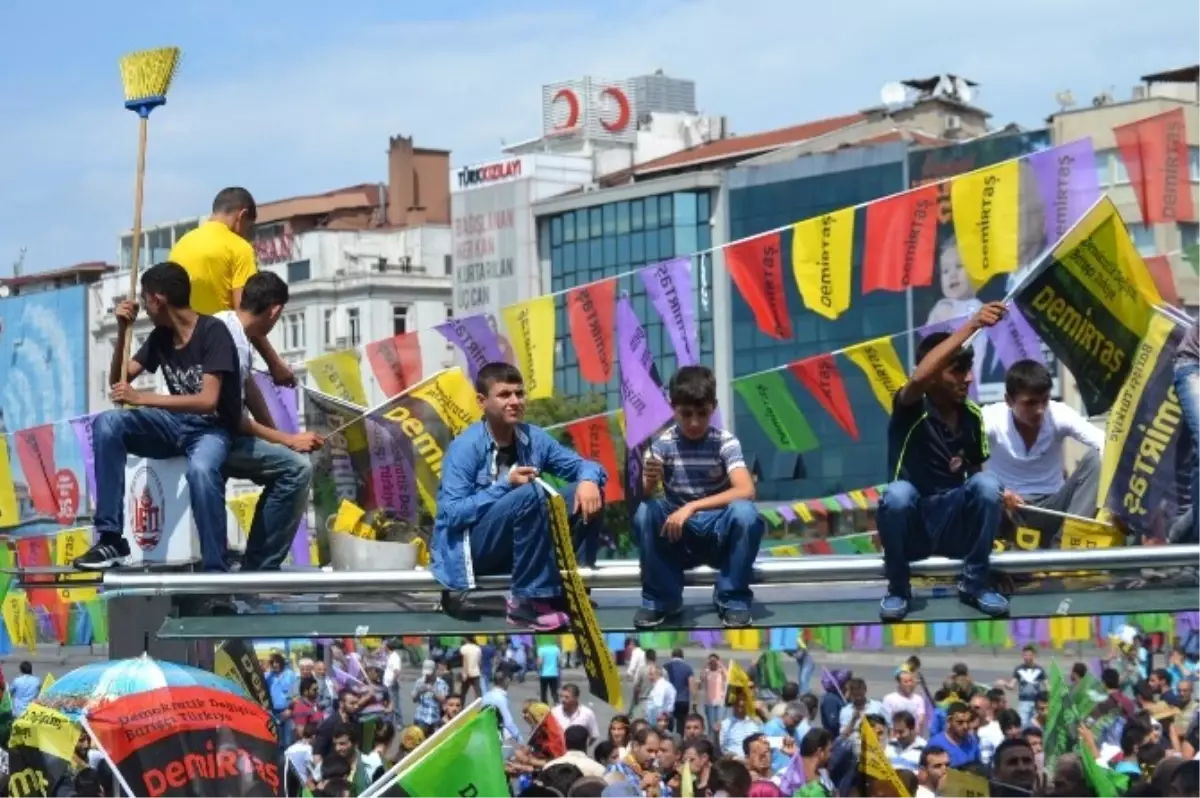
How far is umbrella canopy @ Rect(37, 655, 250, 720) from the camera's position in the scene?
8727 mm

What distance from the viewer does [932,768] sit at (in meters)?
12.7

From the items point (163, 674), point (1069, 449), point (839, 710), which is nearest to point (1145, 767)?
point (163, 674)

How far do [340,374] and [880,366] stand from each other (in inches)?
187

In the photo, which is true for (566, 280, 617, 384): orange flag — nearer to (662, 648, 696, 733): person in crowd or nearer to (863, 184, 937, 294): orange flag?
(863, 184, 937, 294): orange flag

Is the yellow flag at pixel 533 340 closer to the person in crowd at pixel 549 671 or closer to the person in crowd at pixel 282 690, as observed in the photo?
the person in crowd at pixel 282 690

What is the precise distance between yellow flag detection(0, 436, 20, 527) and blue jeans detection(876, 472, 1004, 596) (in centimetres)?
1432

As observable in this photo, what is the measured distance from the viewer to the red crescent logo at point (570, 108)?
96.2m

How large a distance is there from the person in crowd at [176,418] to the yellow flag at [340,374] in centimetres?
849

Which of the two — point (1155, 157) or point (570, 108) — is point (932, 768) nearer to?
point (1155, 157)

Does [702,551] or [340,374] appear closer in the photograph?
[702,551]

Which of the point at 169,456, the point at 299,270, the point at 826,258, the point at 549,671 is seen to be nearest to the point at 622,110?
the point at 299,270

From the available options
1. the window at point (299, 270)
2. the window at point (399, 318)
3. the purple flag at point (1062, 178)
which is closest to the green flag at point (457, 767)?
the purple flag at point (1062, 178)

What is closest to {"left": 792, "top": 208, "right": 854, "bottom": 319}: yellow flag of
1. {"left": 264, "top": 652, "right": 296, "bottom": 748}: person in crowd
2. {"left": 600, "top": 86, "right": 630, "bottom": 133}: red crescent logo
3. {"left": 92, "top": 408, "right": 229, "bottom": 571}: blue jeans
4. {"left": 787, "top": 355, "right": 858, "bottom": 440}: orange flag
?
{"left": 787, "top": 355, "right": 858, "bottom": 440}: orange flag

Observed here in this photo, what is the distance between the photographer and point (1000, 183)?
1462 centimetres
